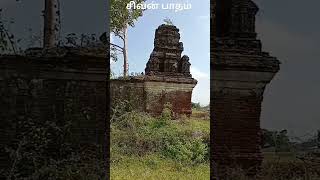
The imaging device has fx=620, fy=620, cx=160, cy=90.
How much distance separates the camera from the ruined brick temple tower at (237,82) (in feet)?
Result: 16.4

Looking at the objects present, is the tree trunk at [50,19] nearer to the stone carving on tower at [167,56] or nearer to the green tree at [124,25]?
the green tree at [124,25]

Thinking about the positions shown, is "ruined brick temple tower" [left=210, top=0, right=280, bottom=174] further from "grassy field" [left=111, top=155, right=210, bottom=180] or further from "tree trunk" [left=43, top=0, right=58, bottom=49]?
"tree trunk" [left=43, top=0, right=58, bottom=49]

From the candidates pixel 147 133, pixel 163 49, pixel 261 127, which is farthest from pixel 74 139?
pixel 261 127

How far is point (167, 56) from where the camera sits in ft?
16.2

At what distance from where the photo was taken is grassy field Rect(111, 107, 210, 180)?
4.88m

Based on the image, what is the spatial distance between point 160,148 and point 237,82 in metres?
0.82

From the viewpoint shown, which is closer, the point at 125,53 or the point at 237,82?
the point at 125,53

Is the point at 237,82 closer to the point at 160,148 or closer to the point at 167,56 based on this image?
the point at 167,56

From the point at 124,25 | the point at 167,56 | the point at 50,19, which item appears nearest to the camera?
the point at 124,25

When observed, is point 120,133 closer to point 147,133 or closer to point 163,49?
point 147,133

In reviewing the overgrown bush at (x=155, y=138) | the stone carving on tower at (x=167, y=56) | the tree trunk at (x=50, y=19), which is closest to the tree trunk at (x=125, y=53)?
the stone carving on tower at (x=167, y=56)

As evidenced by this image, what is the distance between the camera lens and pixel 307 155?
5254mm

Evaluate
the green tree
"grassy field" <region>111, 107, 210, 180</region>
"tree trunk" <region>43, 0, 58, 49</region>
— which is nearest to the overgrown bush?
"grassy field" <region>111, 107, 210, 180</region>

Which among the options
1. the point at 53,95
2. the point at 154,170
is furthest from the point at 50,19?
the point at 154,170
